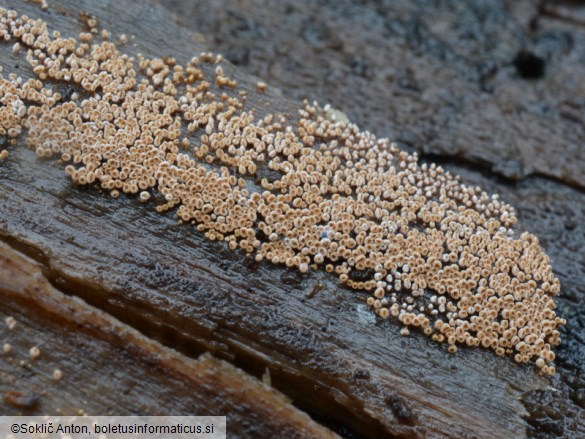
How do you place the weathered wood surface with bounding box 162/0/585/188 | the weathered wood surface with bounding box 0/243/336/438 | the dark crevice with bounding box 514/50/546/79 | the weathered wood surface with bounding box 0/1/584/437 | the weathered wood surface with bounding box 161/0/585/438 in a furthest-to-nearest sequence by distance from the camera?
the dark crevice with bounding box 514/50/546/79 → the weathered wood surface with bounding box 162/0/585/188 → the weathered wood surface with bounding box 161/0/585/438 → the weathered wood surface with bounding box 0/1/584/437 → the weathered wood surface with bounding box 0/243/336/438

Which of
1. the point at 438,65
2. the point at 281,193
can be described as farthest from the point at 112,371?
the point at 438,65

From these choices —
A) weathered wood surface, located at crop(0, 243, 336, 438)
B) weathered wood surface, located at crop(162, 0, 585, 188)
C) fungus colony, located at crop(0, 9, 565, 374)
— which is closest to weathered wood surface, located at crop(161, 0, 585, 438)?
weathered wood surface, located at crop(162, 0, 585, 188)

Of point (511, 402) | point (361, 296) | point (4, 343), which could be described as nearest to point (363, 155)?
point (361, 296)

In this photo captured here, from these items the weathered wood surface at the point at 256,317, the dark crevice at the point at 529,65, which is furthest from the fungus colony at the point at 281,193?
the dark crevice at the point at 529,65

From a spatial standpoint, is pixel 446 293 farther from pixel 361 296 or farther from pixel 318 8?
pixel 318 8

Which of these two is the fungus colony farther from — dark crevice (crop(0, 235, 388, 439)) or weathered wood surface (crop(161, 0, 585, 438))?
weathered wood surface (crop(161, 0, 585, 438))

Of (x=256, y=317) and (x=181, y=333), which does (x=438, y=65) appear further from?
(x=181, y=333)

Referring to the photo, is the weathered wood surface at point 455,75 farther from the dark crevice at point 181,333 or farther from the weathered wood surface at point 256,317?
the dark crevice at point 181,333
